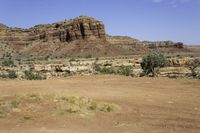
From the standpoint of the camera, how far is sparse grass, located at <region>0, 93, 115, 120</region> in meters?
17.1

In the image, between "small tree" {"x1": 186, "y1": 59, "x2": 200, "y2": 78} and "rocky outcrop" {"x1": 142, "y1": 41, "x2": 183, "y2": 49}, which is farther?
"rocky outcrop" {"x1": 142, "y1": 41, "x2": 183, "y2": 49}

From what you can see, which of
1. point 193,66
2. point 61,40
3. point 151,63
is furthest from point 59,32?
point 151,63

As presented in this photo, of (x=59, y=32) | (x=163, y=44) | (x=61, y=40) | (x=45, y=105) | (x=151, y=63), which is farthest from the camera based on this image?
(x=163, y=44)

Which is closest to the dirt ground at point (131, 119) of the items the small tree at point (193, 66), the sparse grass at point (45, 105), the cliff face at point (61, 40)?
the sparse grass at point (45, 105)

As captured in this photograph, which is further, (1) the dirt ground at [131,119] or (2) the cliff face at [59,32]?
(2) the cliff face at [59,32]

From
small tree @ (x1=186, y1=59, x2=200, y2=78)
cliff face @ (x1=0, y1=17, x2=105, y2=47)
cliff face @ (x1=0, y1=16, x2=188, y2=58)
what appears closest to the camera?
small tree @ (x1=186, y1=59, x2=200, y2=78)

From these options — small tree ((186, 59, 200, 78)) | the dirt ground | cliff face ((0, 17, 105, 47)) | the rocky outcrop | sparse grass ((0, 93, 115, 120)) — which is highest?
cliff face ((0, 17, 105, 47))

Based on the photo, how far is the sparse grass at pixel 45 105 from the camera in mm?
17109

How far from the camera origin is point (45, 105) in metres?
18.0

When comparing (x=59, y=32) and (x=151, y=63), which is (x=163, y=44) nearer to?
(x=59, y=32)

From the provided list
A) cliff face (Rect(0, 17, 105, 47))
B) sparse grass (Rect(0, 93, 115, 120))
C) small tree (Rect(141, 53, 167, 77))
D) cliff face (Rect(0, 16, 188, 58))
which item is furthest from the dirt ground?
cliff face (Rect(0, 17, 105, 47))

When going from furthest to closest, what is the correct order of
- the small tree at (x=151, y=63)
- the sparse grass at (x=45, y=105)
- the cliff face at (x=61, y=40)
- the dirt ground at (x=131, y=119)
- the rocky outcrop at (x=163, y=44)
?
the rocky outcrop at (x=163, y=44) < the cliff face at (x=61, y=40) < the small tree at (x=151, y=63) < the sparse grass at (x=45, y=105) < the dirt ground at (x=131, y=119)

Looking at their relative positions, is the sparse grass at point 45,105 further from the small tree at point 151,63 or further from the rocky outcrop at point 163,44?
the rocky outcrop at point 163,44

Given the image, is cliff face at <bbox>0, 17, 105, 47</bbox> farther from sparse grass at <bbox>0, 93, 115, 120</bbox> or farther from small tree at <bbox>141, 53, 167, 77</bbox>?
sparse grass at <bbox>0, 93, 115, 120</bbox>
